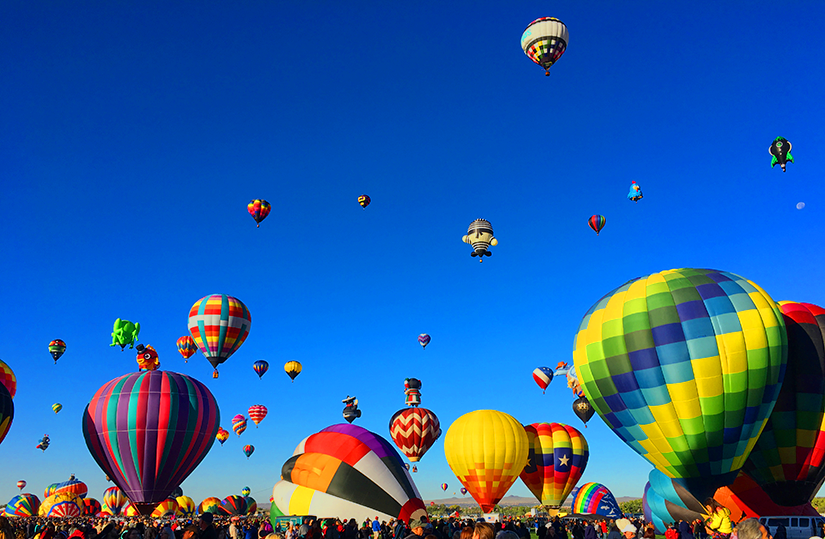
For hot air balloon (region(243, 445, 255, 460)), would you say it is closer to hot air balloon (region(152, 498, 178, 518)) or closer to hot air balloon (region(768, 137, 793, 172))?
hot air balloon (region(152, 498, 178, 518))

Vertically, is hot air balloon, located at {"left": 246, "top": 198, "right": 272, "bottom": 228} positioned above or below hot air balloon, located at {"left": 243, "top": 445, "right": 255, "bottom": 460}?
above

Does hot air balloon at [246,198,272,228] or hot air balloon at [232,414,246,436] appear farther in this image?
hot air balloon at [232,414,246,436]

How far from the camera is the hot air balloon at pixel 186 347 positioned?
36750 mm

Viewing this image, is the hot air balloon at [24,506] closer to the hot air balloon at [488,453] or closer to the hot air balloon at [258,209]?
the hot air balloon at [258,209]

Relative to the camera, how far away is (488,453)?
95.3ft

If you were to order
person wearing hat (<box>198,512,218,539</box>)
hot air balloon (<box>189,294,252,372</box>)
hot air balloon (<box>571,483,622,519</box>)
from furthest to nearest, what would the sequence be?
hot air balloon (<box>571,483,622,519</box>), hot air balloon (<box>189,294,252,372</box>), person wearing hat (<box>198,512,218,539</box>)

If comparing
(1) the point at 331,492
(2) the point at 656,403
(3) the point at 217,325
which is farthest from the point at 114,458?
(2) the point at 656,403

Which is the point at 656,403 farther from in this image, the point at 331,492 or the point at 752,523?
the point at 752,523

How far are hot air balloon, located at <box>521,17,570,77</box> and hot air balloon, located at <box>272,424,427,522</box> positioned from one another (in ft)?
64.3

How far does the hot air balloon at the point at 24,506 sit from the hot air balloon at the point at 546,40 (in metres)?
57.5

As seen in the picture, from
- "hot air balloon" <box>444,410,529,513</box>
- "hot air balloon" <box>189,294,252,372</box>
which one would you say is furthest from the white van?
"hot air balloon" <box>189,294,252,372</box>

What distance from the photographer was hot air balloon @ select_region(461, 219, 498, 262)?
35.2 metres

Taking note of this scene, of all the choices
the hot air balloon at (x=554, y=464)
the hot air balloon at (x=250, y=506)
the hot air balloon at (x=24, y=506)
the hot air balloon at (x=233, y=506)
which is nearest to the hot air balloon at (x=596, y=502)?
the hot air balloon at (x=554, y=464)

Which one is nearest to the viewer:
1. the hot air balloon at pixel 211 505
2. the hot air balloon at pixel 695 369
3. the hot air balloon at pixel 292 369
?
the hot air balloon at pixel 695 369
